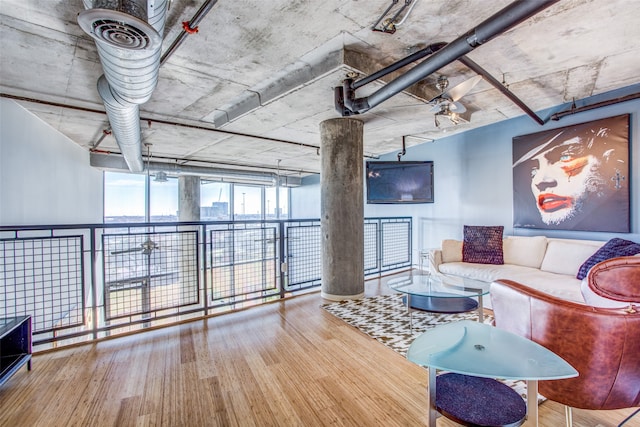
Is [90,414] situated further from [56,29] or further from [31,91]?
[31,91]

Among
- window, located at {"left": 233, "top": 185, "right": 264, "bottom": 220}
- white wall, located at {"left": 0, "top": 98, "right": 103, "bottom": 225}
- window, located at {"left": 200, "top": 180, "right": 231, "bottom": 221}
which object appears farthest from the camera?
window, located at {"left": 233, "top": 185, "right": 264, "bottom": 220}

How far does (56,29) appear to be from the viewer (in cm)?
219

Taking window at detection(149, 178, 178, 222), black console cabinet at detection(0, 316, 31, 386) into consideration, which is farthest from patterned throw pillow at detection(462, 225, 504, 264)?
window at detection(149, 178, 178, 222)

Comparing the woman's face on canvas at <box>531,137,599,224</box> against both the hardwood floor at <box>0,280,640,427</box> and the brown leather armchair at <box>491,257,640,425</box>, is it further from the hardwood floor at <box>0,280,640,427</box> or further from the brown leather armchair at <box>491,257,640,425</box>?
the brown leather armchair at <box>491,257,640,425</box>

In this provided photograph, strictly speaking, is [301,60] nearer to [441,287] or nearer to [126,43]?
[126,43]

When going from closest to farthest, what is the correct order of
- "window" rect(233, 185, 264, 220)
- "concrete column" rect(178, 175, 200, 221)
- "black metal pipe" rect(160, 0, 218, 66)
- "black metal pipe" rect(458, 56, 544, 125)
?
"black metal pipe" rect(160, 0, 218, 66) → "black metal pipe" rect(458, 56, 544, 125) → "concrete column" rect(178, 175, 200, 221) → "window" rect(233, 185, 264, 220)

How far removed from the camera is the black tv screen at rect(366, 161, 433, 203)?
5562mm

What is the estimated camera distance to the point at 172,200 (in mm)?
8172

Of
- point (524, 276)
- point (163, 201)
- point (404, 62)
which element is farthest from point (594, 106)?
point (163, 201)

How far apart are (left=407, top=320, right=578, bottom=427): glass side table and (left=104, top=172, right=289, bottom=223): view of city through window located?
6597mm

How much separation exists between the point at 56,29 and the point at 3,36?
0.47 m

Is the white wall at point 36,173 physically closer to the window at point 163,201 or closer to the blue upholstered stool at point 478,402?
the window at point 163,201

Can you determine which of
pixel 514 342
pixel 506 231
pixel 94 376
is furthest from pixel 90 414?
pixel 506 231

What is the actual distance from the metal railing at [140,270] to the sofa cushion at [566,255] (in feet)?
8.60
